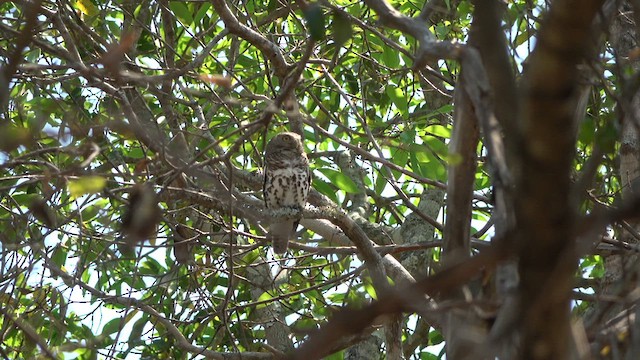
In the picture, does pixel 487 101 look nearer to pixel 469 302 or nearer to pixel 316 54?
pixel 469 302

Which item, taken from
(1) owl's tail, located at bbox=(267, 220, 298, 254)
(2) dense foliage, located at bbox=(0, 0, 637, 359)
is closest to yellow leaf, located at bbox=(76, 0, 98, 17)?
(2) dense foliage, located at bbox=(0, 0, 637, 359)

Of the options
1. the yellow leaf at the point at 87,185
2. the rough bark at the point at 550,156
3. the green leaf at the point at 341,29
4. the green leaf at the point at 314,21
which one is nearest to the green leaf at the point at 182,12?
the green leaf at the point at 341,29

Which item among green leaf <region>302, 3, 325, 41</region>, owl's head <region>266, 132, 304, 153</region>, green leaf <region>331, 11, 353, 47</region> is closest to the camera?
green leaf <region>302, 3, 325, 41</region>

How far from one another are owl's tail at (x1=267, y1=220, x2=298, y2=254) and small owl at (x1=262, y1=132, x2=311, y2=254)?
26 centimetres

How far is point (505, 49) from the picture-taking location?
1.78 meters

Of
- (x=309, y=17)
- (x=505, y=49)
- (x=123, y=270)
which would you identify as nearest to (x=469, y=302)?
(x=505, y=49)

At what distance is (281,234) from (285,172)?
1.31m

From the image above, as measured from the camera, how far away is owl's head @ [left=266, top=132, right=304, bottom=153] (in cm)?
686

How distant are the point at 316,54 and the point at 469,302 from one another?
16.3 ft

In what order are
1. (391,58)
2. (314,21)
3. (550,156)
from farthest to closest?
1. (391,58)
2. (314,21)
3. (550,156)

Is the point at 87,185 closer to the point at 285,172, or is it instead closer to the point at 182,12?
the point at 182,12

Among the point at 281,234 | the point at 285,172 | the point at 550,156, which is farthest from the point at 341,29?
the point at 285,172

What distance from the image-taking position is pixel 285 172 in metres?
6.84

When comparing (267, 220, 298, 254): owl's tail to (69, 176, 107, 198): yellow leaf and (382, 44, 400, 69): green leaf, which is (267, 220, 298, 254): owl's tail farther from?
(69, 176, 107, 198): yellow leaf
